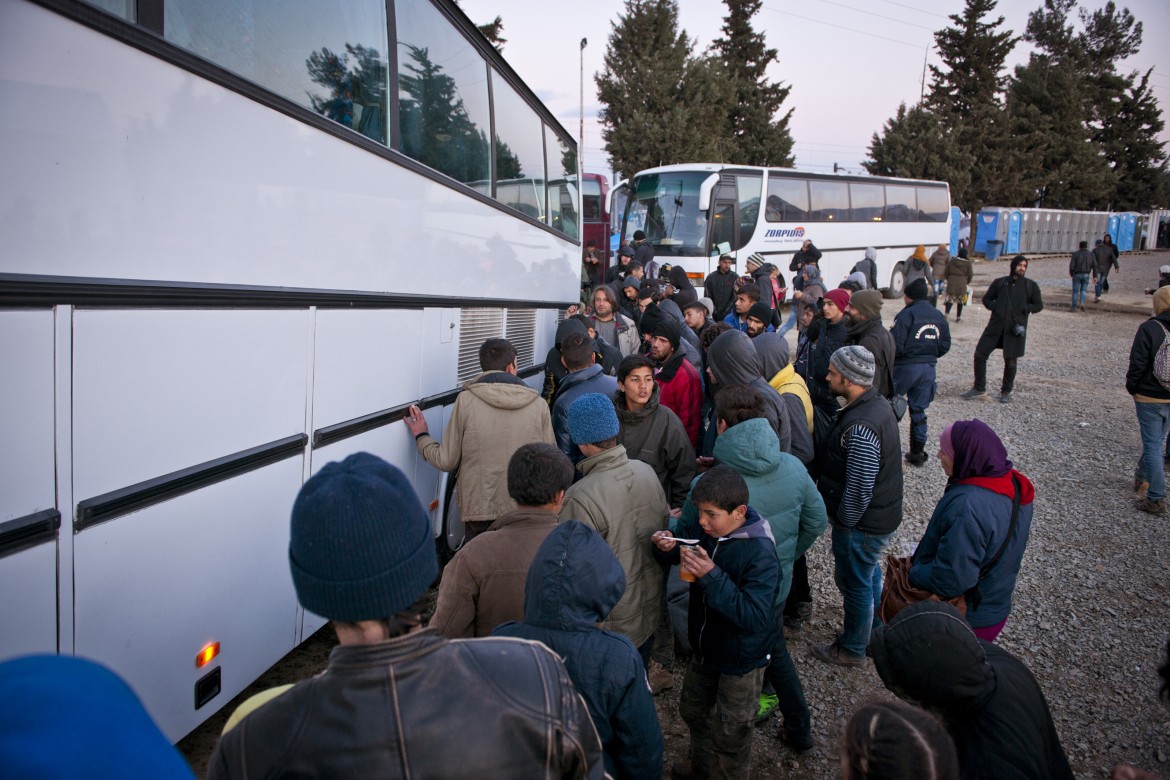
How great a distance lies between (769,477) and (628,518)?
74 cm

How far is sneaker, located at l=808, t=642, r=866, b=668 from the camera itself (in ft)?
13.9

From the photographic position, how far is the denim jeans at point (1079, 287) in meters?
21.6

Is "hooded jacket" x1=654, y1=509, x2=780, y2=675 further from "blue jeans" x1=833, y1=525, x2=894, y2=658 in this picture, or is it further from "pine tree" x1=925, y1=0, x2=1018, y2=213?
"pine tree" x1=925, y1=0, x2=1018, y2=213

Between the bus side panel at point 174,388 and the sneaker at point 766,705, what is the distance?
2.65 metres

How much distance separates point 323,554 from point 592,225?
2052 cm

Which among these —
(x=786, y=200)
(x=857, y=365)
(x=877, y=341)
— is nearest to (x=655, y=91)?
(x=786, y=200)

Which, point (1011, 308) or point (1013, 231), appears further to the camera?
point (1013, 231)

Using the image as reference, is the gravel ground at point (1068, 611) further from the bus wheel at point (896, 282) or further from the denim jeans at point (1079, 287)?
the bus wheel at point (896, 282)

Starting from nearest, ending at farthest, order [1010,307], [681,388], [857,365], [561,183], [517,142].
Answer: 1. [857,365]
2. [681,388]
3. [517,142]
4. [561,183]
5. [1010,307]

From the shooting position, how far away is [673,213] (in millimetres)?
18719

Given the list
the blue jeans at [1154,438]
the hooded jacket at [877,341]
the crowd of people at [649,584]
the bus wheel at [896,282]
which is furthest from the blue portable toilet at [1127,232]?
the hooded jacket at [877,341]

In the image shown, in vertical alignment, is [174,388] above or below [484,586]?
above

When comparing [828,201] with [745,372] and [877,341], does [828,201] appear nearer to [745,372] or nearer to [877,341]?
[877,341]

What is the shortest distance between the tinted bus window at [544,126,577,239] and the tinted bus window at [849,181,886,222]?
56.9 ft
